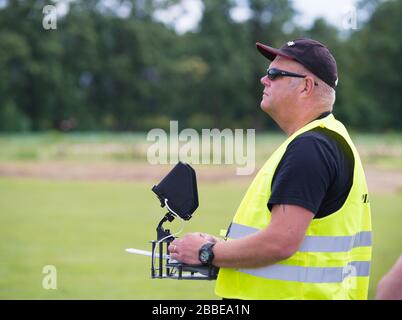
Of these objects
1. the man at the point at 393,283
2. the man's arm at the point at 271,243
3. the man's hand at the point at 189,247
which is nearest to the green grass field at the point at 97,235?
the man's hand at the point at 189,247

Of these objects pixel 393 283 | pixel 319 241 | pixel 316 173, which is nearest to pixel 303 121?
pixel 316 173

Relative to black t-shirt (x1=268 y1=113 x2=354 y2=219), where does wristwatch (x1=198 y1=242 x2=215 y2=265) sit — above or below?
below

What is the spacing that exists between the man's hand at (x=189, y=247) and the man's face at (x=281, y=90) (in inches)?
22.1

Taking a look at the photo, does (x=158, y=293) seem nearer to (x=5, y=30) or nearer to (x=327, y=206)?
(x=327, y=206)

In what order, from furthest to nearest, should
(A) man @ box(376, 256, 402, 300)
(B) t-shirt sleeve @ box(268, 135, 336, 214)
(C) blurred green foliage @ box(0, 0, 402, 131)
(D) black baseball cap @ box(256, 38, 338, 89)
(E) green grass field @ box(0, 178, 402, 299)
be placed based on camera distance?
(C) blurred green foliage @ box(0, 0, 402, 131), (E) green grass field @ box(0, 178, 402, 299), (D) black baseball cap @ box(256, 38, 338, 89), (B) t-shirt sleeve @ box(268, 135, 336, 214), (A) man @ box(376, 256, 402, 300)

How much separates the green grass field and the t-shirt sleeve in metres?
5.80

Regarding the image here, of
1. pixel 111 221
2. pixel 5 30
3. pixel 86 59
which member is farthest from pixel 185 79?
pixel 111 221

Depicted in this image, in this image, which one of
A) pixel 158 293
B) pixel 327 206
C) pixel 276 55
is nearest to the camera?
pixel 327 206

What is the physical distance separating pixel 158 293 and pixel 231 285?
19.2ft

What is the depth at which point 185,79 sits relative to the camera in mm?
51031

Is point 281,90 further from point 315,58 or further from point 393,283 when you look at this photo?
point 393,283

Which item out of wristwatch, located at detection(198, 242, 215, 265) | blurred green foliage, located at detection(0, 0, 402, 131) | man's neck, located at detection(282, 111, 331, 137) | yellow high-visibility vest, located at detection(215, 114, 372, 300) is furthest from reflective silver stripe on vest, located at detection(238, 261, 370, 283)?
blurred green foliage, located at detection(0, 0, 402, 131)

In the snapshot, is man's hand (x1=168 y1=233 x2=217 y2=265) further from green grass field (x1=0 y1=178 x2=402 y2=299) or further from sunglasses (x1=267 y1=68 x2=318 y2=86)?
green grass field (x1=0 y1=178 x2=402 y2=299)

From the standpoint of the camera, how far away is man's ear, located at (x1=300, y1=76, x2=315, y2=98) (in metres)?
2.71
